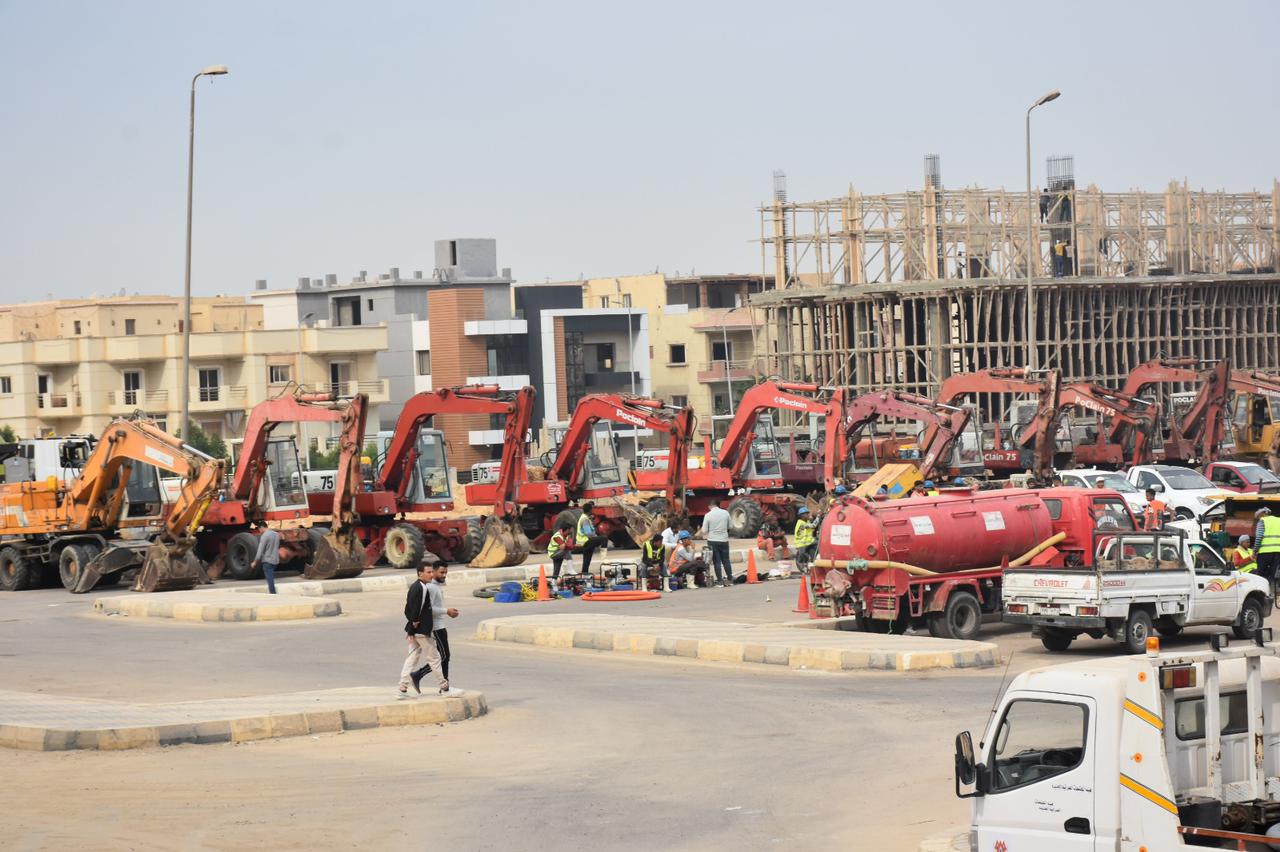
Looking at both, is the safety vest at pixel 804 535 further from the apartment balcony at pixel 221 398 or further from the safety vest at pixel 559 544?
the apartment balcony at pixel 221 398

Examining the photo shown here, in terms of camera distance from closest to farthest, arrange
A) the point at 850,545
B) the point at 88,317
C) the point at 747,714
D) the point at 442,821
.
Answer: the point at 442,821 → the point at 747,714 → the point at 850,545 → the point at 88,317

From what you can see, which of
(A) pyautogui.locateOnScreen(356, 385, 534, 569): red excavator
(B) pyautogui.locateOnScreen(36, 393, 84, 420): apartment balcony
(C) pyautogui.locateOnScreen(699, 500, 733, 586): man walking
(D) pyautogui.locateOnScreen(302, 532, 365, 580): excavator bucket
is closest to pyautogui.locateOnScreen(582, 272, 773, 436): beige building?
(B) pyautogui.locateOnScreen(36, 393, 84, 420): apartment balcony

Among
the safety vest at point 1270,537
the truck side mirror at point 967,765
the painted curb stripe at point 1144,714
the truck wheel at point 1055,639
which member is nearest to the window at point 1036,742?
the truck side mirror at point 967,765

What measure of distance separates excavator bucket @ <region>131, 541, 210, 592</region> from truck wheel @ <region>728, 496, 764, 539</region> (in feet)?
46.5

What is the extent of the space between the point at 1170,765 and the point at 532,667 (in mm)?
13747

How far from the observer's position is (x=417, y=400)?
126ft

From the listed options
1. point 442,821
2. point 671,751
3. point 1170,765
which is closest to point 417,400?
point 671,751

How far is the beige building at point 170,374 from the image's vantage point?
82.9 m

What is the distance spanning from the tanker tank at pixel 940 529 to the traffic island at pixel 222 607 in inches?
369

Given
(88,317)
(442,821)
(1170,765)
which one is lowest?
(442,821)

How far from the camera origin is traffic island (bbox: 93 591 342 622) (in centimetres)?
2916

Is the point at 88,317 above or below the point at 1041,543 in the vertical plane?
above

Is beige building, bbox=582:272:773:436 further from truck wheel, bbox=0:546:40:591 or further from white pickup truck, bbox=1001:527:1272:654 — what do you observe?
white pickup truck, bbox=1001:527:1272:654

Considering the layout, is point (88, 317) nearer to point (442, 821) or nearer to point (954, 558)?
point (954, 558)
